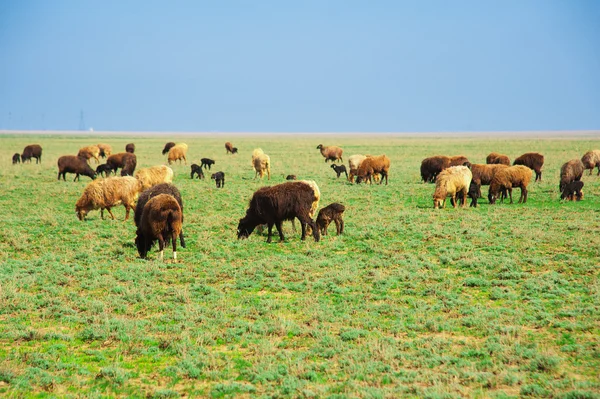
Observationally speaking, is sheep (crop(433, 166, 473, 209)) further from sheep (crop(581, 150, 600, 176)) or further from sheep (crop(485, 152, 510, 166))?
sheep (crop(581, 150, 600, 176))

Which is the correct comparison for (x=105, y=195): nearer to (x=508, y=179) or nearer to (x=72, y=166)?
(x=72, y=166)

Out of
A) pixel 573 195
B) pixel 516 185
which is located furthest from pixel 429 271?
pixel 573 195

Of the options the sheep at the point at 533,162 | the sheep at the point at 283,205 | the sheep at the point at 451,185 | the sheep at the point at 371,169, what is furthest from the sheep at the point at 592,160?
the sheep at the point at 283,205

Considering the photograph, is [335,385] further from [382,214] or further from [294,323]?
[382,214]

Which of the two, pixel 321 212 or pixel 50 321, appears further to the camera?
pixel 321 212

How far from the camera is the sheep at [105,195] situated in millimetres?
17320

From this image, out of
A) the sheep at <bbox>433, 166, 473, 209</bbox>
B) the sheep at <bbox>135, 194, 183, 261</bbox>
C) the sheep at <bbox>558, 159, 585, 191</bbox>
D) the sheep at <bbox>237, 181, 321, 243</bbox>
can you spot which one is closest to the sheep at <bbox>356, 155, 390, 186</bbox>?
the sheep at <bbox>433, 166, 473, 209</bbox>

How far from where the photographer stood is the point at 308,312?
8688 mm

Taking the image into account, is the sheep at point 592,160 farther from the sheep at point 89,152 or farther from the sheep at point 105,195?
the sheep at point 89,152

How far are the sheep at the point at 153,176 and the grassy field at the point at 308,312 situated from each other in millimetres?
4345

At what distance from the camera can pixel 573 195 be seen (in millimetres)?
21641

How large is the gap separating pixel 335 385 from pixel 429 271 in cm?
569

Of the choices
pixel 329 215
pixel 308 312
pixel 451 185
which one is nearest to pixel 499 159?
pixel 451 185

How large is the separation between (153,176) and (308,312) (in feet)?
48.0
